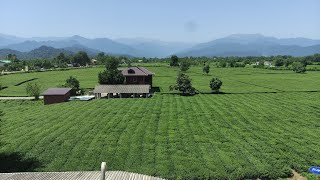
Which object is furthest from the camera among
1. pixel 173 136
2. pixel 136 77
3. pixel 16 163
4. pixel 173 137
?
pixel 136 77

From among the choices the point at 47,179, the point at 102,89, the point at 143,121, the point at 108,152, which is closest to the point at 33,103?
the point at 102,89

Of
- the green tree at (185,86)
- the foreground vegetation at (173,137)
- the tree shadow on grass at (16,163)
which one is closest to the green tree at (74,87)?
the foreground vegetation at (173,137)

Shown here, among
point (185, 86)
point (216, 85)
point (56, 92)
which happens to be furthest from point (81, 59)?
point (216, 85)

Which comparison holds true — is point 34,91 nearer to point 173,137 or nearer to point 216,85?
point 216,85

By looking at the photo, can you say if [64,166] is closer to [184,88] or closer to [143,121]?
[143,121]

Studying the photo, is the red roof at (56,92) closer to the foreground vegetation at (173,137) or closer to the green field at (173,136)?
the green field at (173,136)
